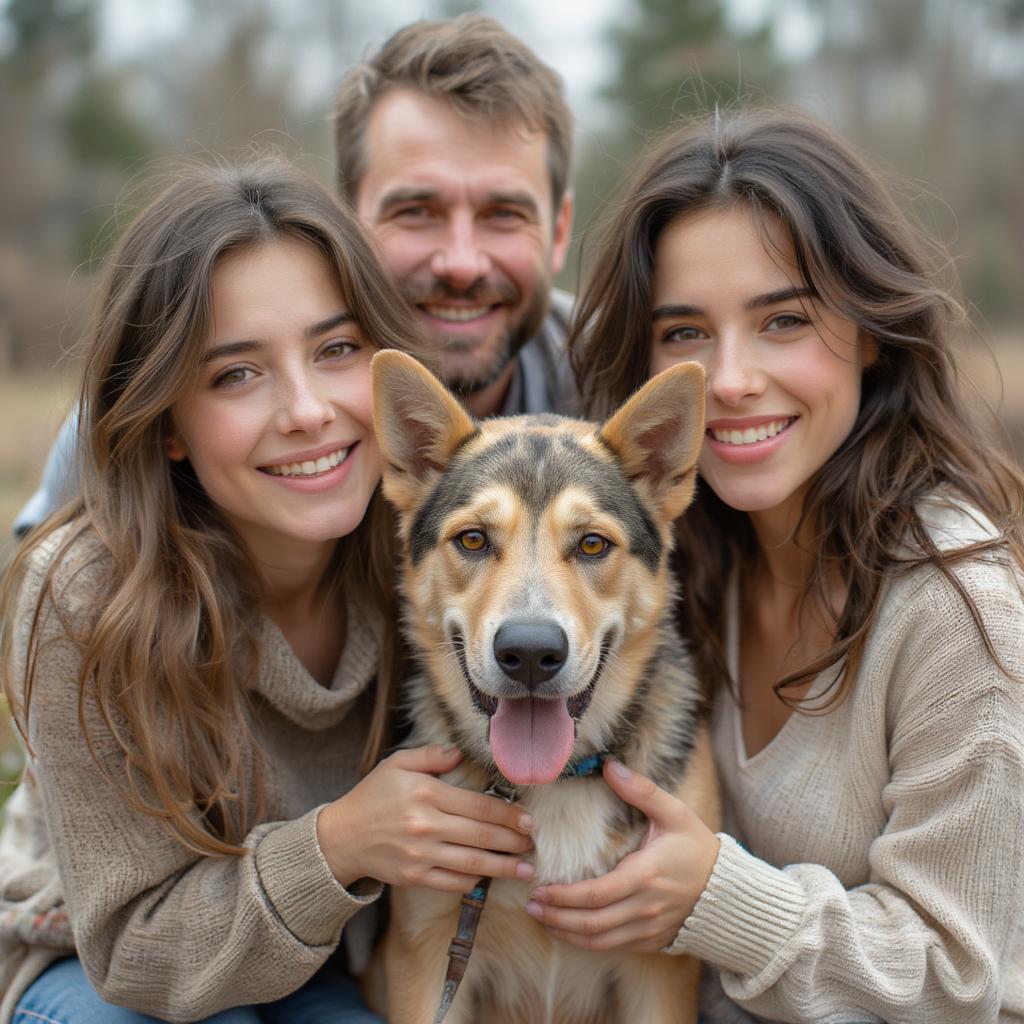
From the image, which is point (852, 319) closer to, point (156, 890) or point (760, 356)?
point (760, 356)

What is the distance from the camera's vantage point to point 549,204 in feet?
16.5

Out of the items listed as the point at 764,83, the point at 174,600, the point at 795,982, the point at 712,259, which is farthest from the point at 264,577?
the point at 764,83

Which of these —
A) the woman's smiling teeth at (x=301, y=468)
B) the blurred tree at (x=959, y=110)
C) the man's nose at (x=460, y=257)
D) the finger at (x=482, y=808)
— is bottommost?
the finger at (x=482, y=808)

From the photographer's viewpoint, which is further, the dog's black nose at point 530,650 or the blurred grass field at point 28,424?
the blurred grass field at point 28,424

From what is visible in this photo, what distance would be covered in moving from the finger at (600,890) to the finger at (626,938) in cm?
9

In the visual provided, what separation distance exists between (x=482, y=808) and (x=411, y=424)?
121 cm

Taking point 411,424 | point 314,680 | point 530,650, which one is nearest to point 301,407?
point 411,424

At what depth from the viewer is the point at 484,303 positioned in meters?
4.77

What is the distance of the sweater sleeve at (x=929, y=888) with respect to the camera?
308 centimetres

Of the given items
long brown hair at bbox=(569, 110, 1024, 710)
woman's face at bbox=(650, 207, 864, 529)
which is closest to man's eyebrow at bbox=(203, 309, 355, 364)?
long brown hair at bbox=(569, 110, 1024, 710)

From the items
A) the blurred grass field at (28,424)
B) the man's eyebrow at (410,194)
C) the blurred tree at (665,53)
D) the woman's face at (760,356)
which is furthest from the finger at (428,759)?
the blurred tree at (665,53)

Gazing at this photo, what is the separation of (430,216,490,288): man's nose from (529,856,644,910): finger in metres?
2.54

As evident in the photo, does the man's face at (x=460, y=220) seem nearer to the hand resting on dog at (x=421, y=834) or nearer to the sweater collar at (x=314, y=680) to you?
the sweater collar at (x=314, y=680)

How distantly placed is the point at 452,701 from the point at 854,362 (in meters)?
1.70
